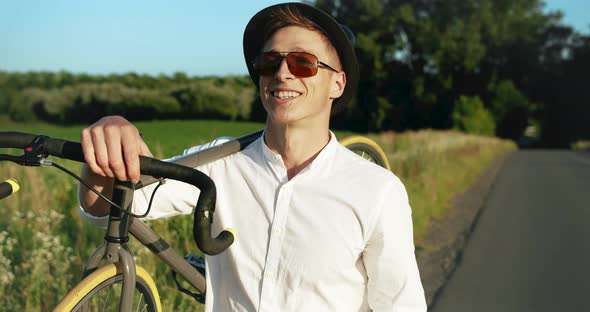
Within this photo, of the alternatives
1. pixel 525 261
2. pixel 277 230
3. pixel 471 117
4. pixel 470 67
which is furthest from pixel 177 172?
pixel 470 67

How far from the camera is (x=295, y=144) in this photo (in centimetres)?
210

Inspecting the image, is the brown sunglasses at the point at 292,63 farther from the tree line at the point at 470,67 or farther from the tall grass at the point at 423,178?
the tree line at the point at 470,67

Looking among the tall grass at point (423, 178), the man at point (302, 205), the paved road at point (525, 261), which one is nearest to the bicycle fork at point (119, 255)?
the man at point (302, 205)

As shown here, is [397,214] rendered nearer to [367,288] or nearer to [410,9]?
[367,288]

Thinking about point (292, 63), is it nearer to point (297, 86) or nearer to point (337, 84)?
point (297, 86)

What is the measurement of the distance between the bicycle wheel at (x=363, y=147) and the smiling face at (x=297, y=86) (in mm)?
1460

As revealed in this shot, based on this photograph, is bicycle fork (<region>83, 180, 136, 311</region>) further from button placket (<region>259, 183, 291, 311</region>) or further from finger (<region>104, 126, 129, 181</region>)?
button placket (<region>259, 183, 291, 311</region>)

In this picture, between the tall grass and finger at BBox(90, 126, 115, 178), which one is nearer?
finger at BBox(90, 126, 115, 178)

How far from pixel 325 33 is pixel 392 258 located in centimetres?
72

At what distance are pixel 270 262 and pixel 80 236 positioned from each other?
3112 mm

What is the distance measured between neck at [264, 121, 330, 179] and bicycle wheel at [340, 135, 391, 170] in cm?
145

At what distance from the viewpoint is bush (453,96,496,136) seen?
56.7 metres

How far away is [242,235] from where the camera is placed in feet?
6.68

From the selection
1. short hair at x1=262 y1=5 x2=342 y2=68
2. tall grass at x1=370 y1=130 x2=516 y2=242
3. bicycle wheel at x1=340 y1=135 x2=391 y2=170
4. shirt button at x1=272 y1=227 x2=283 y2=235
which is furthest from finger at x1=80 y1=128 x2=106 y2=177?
tall grass at x1=370 y1=130 x2=516 y2=242
